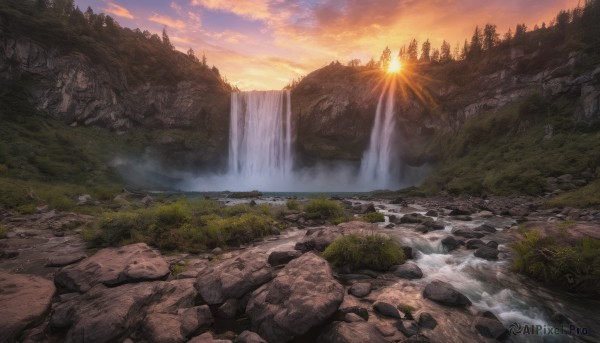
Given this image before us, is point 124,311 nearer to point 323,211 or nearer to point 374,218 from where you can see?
point 323,211

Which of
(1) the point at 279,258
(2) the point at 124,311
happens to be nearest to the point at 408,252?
(1) the point at 279,258

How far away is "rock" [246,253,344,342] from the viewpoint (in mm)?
4953

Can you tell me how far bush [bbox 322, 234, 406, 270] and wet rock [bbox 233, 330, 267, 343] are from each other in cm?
386

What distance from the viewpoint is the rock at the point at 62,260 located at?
27.9 feet

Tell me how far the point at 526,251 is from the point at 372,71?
186 ft

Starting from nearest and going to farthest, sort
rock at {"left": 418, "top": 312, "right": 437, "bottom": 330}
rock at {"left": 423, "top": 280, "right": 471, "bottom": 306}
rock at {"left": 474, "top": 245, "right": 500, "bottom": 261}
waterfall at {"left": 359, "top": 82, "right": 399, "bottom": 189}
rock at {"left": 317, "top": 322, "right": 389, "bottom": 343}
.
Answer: rock at {"left": 317, "top": 322, "right": 389, "bottom": 343} → rock at {"left": 418, "top": 312, "right": 437, "bottom": 330} → rock at {"left": 423, "top": 280, "right": 471, "bottom": 306} → rock at {"left": 474, "top": 245, "right": 500, "bottom": 261} → waterfall at {"left": 359, "top": 82, "right": 399, "bottom": 189}

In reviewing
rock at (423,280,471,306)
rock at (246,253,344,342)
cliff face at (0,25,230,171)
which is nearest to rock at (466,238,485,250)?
rock at (423,280,471,306)

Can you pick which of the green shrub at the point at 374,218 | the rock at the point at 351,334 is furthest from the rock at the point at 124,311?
the green shrub at the point at 374,218

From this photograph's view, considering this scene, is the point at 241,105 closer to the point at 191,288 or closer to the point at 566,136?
the point at 566,136

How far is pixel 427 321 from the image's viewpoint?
5.58 meters

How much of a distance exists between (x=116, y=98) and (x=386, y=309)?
218 feet

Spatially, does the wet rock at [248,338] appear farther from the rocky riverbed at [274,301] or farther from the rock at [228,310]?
the rock at [228,310]

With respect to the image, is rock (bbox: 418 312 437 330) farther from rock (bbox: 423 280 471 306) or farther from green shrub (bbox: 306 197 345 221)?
green shrub (bbox: 306 197 345 221)

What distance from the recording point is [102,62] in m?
55.9
